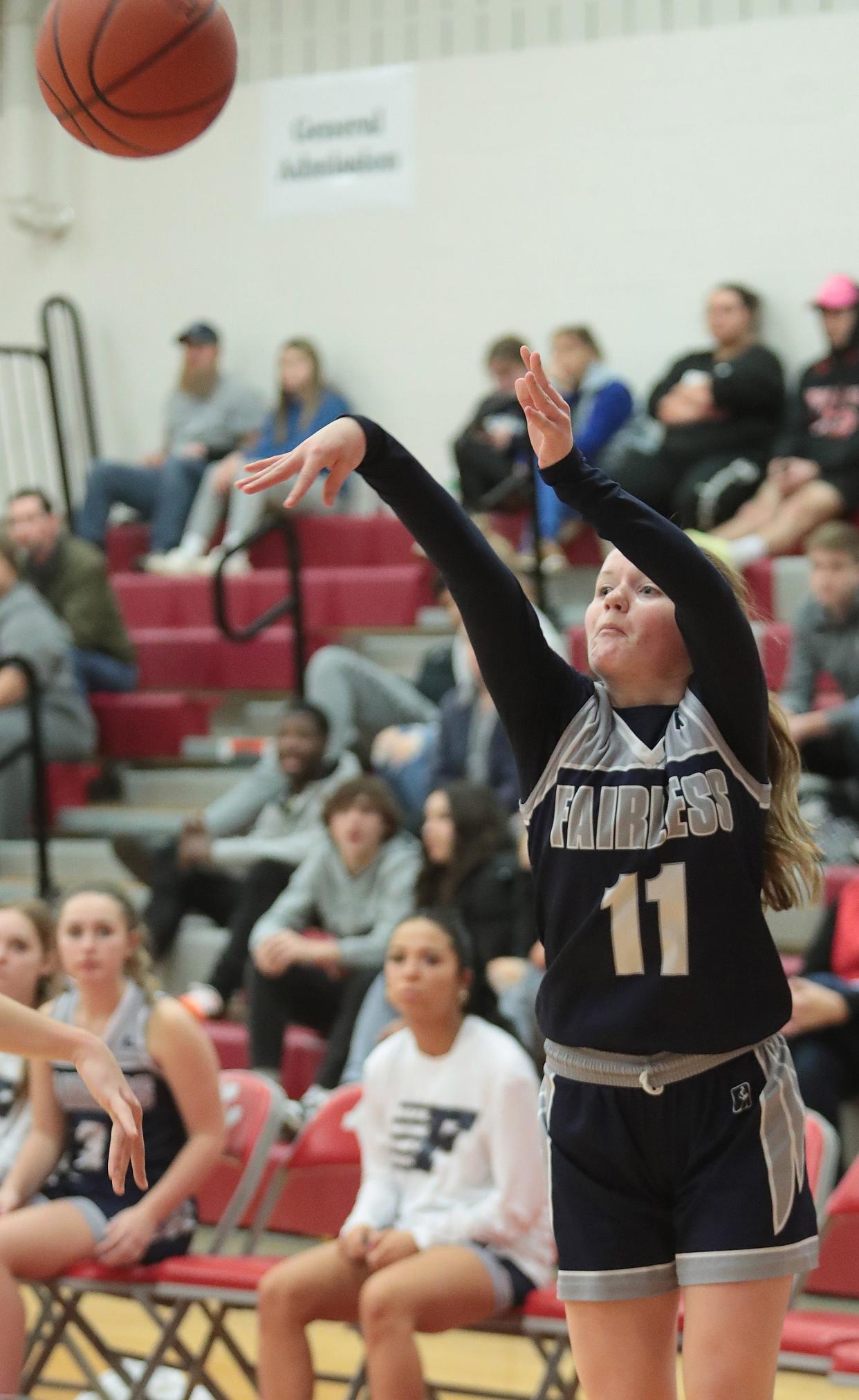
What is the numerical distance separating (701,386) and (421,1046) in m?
4.38

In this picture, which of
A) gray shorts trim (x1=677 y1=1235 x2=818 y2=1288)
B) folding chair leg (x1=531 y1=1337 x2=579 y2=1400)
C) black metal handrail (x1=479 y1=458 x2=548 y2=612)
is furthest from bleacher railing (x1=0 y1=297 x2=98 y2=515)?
gray shorts trim (x1=677 y1=1235 x2=818 y2=1288)

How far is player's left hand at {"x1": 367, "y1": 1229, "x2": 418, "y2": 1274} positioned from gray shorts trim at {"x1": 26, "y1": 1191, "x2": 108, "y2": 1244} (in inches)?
24.7

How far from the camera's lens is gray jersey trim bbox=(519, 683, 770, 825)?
2189 millimetres

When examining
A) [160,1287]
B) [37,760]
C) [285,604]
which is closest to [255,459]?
[285,604]

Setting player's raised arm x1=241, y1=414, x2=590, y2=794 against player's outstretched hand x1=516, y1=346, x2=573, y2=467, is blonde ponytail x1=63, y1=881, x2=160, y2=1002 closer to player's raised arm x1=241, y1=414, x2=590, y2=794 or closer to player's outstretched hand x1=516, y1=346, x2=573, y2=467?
player's raised arm x1=241, y1=414, x2=590, y2=794

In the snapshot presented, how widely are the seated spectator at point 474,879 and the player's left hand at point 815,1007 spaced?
92 cm

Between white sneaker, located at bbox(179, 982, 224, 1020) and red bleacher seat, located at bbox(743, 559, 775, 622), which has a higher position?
red bleacher seat, located at bbox(743, 559, 775, 622)

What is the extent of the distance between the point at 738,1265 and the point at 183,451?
7252 mm

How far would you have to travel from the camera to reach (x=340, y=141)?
9086 mm

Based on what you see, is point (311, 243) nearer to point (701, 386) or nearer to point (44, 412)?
point (44, 412)

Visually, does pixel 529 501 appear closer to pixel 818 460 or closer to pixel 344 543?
pixel 818 460

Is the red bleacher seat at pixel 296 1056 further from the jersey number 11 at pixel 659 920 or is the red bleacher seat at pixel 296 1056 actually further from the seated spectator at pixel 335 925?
the jersey number 11 at pixel 659 920

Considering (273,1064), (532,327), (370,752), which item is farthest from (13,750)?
(532,327)

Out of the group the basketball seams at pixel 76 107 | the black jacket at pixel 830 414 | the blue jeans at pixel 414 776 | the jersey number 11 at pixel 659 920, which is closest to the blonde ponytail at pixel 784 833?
the jersey number 11 at pixel 659 920
